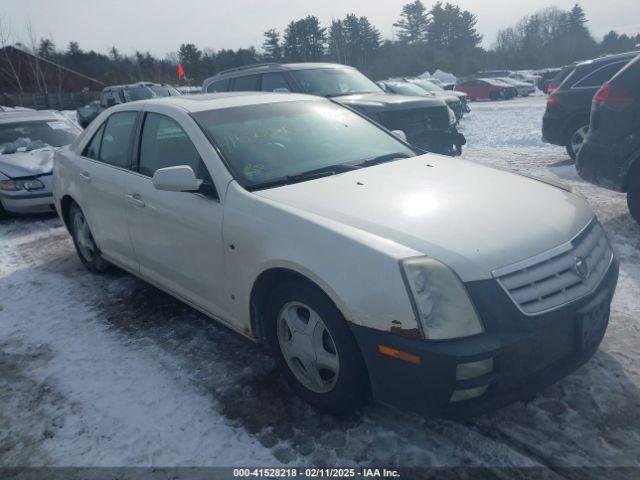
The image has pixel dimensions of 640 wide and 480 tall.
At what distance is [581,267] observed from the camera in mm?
2625

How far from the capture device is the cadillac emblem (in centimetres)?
260

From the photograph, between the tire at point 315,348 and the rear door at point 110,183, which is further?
the rear door at point 110,183

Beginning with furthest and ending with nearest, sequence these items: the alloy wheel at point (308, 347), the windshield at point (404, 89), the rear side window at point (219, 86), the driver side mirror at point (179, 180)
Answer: the windshield at point (404, 89)
the rear side window at point (219, 86)
the driver side mirror at point (179, 180)
the alloy wheel at point (308, 347)

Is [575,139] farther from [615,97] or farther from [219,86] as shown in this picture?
[219,86]

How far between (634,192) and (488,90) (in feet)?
87.1

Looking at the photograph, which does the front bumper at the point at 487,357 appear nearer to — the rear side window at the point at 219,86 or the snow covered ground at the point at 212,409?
the snow covered ground at the point at 212,409

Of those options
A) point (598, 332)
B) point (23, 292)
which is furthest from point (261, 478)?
point (23, 292)

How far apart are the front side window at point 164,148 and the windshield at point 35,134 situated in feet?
17.3

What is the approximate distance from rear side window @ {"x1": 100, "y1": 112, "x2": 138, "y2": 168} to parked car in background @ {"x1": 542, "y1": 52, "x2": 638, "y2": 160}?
7.19 meters

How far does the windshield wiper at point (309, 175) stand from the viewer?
10.6 ft

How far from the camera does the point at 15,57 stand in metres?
40.2

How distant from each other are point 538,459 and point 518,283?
848 millimetres

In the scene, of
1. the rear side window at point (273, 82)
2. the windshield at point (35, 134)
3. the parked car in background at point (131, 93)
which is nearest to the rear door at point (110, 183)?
the windshield at point (35, 134)

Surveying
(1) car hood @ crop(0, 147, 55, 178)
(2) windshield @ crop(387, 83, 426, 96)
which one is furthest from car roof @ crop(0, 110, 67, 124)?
(2) windshield @ crop(387, 83, 426, 96)
